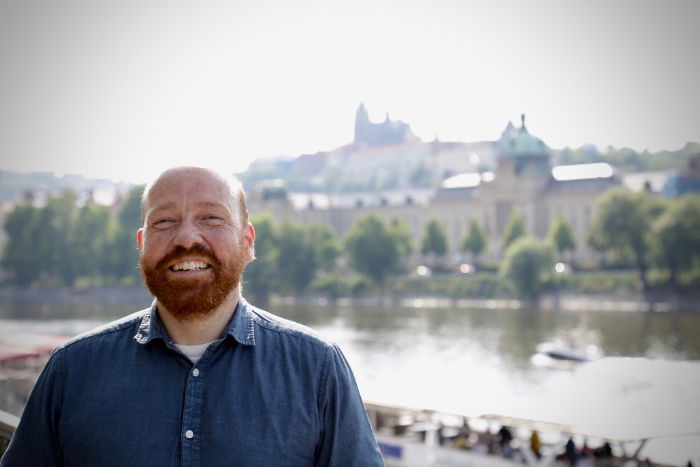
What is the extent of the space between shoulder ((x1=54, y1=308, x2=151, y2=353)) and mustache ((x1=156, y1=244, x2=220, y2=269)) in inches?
5.0

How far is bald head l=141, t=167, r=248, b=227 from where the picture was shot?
1.68 metres

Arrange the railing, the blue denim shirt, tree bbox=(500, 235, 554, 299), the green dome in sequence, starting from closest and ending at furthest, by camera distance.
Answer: the blue denim shirt → the railing → tree bbox=(500, 235, 554, 299) → the green dome

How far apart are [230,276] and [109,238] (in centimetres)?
5398

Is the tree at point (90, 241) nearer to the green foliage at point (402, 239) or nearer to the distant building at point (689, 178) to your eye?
the green foliage at point (402, 239)

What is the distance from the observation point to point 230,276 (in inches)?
65.3

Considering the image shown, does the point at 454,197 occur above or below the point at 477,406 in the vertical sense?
above

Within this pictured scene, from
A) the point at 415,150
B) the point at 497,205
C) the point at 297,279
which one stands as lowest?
the point at 297,279

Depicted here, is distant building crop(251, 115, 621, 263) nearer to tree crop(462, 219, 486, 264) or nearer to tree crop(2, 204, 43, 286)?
tree crop(462, 219, 486, 264)

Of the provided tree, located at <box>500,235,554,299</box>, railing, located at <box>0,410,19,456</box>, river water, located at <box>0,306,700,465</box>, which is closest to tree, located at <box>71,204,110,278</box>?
river water, located at <box>0,306,700,465</box>

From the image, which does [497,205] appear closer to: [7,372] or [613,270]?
[613,270]

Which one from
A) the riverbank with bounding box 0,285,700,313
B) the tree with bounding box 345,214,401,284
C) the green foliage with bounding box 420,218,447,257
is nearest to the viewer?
the riverbank with bounding box 0,285,700,313

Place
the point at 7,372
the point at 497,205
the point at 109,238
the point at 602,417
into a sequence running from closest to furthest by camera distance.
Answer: the point at 602,417 < the point at 7,372 < the point at 109,238 < the point at 497,205

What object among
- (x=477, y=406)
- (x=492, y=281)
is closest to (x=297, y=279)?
(x=492, y=281)

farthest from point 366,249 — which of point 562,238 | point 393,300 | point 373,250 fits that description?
point 562,238
